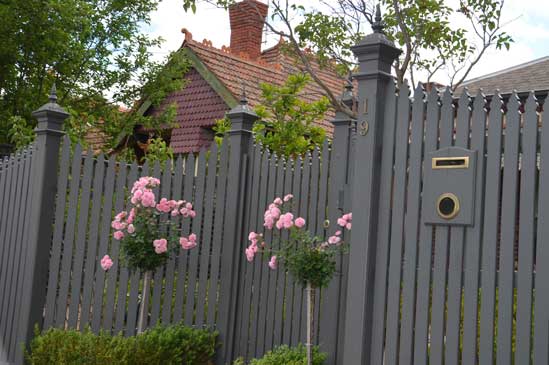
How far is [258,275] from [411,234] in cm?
203

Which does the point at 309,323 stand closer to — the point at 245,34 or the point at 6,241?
the point at 6,241

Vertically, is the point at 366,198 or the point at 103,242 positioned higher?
the point at 366,198

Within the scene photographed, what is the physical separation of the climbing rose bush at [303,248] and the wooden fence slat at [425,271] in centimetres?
65

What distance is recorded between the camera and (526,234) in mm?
4098

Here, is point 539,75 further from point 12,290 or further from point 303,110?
point 12,290

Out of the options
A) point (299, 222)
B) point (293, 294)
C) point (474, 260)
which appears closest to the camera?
point (474, 260)

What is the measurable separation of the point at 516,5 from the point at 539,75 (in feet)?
9.06

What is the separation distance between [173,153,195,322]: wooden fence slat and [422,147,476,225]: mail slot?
2913 millimetres

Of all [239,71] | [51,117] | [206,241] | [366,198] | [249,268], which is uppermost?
[239,71]

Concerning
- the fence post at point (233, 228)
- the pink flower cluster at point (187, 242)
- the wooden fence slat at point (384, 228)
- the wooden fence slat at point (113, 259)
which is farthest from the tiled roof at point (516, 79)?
the wooden fence slat at point (384, 228)

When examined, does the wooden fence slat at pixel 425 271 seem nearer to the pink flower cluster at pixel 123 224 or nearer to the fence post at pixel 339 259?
the fence post at pixel 339 259

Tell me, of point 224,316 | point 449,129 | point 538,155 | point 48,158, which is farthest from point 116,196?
point 538,155

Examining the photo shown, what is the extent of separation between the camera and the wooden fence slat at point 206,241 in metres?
6.66

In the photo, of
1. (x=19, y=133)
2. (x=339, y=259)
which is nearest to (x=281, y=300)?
(x=339, y=259)
